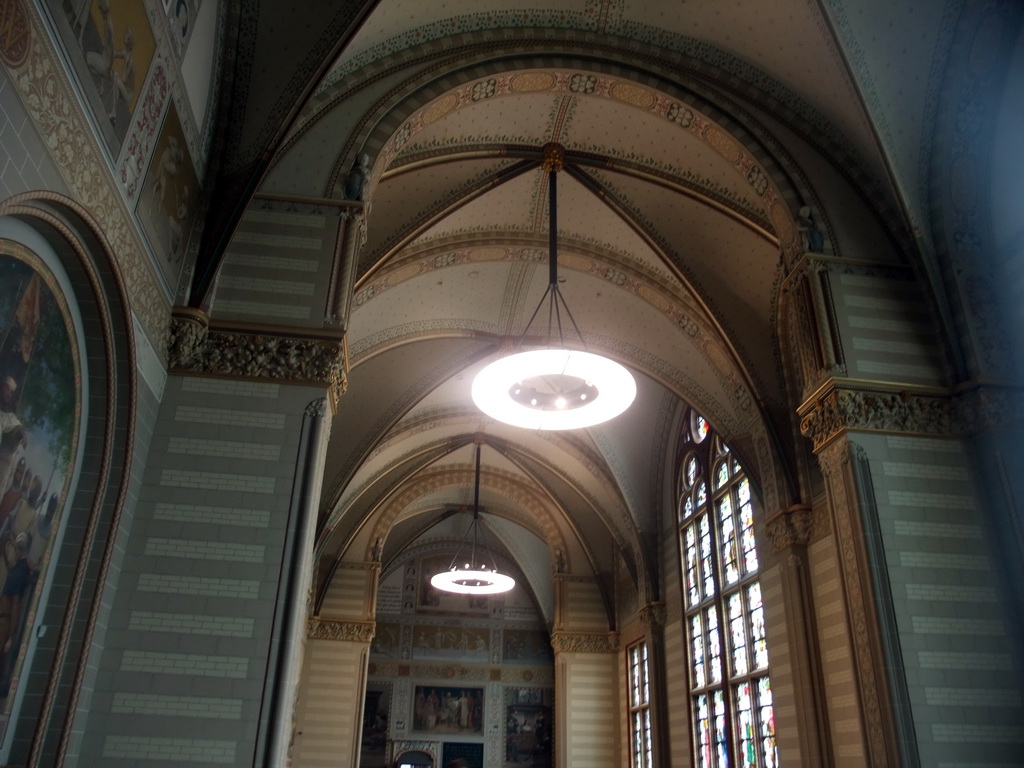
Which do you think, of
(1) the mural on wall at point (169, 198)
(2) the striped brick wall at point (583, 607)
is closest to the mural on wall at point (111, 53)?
(1) the mural on wall at point (169, 198)

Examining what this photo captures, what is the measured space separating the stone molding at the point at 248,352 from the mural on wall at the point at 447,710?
784 inches

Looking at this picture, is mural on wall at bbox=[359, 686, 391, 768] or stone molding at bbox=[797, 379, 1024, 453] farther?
mural on wall at bbox=[359, 686, 391, 768]

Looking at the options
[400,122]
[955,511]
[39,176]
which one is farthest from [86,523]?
[955,511]

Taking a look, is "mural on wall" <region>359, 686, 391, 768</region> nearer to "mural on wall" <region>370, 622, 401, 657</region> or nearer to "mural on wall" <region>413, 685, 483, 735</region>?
"mural on wall" <region>413, 685, 483, 735</region>

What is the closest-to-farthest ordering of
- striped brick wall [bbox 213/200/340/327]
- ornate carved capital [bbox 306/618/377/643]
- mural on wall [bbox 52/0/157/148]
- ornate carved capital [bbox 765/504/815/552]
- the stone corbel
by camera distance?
mural on wall [bbox 52/0/157/148] < striped brick wall [bbox 213/200/340/327] < ornate carved capital [bbox 765/504/815/552] < the stone corbel < ornate carved capital [bbox 306/618/377/643]

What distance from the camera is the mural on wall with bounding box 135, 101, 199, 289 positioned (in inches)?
288

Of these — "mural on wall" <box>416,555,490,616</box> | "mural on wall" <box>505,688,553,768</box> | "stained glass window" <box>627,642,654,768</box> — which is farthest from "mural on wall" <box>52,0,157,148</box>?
"mural on wall" <box>505,688,553,768</box>

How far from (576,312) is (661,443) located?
449 cm

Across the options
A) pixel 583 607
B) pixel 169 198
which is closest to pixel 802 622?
pixel 169 198

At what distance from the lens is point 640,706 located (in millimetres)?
19703

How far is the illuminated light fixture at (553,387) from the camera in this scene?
8922 mm

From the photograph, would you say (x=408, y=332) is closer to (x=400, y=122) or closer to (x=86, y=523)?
(x=400, y=122)

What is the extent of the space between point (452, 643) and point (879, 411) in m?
20.5

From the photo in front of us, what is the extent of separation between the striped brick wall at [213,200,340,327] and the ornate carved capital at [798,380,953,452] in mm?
5247
